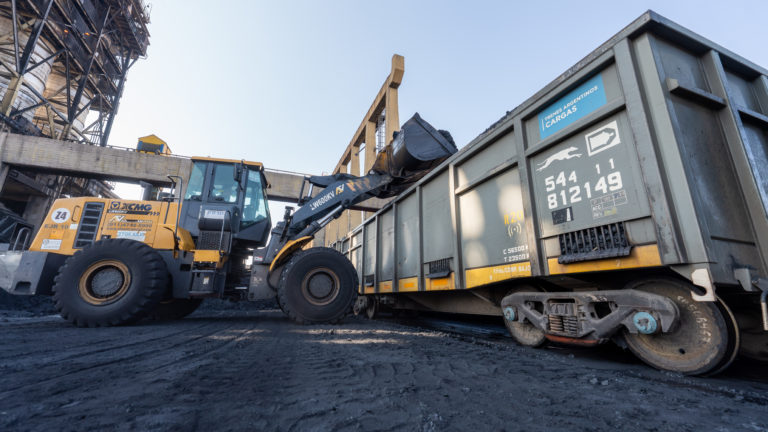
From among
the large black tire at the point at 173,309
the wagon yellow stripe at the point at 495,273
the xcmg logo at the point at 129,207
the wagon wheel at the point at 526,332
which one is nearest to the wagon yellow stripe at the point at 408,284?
the wagon yellow stripe at the point at 495,273

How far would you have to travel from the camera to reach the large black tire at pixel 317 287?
4.28 metres

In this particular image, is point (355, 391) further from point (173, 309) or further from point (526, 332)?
point (173, 309)

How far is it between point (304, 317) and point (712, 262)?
164 inches

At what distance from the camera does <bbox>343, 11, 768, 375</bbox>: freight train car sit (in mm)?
1830

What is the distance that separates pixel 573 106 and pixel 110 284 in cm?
575

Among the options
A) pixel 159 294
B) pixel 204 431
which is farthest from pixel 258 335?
pixel 204 431

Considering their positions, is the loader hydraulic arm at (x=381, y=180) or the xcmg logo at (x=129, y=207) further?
the xcmg logo at (x=129, y=207)

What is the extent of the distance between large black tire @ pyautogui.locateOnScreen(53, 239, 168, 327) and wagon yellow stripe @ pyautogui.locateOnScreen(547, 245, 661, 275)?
4.79 meters

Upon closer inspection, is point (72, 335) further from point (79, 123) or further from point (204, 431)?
point (79, 123)

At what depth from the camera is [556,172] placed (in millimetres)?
2574

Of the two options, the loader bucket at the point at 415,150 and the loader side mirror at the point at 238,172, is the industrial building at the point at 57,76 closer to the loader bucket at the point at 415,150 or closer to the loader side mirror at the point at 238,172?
the loader side mirror at the point at 238,172

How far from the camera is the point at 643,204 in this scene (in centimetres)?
197

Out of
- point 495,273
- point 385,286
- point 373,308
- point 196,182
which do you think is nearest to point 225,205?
point 196,182

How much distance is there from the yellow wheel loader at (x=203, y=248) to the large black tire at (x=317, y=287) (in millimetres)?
15
